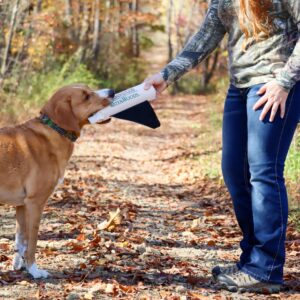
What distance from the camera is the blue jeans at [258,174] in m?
4.50

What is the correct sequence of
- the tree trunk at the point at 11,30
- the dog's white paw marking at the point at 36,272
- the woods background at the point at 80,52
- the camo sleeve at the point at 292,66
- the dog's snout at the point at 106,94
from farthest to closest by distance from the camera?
the woods background at the point at 80,52, the tree trunk at the point at 11,30, the dog's snout at the point at 106,94, the dog's white paw marking at the point at 36,272, the camo sleeve at the point at 292,66

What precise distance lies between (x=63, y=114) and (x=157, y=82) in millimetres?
857

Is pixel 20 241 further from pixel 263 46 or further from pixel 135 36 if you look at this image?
pixel 135 36

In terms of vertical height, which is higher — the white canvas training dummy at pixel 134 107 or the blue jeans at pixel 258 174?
the white canvas training dummy at pixel 134 107

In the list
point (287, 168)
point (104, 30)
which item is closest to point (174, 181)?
point (287, 168)

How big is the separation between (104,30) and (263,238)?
29770mm

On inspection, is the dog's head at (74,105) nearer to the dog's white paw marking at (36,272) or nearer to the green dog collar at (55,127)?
the green dog collar at (55,127)

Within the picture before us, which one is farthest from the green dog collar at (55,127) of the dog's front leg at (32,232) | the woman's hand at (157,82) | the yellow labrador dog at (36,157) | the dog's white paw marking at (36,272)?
the dog's white paw marking at (36,272)

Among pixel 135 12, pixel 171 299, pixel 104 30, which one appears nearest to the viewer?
pixel 171 299

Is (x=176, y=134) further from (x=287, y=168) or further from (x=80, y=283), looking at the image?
(x=80, y=283)

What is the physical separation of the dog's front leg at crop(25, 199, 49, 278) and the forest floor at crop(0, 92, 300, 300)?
A: 9 centimetres

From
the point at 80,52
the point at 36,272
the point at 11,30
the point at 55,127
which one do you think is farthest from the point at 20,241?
the point at 80,52

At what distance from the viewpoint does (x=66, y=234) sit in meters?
6.63

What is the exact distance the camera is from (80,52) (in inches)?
942
